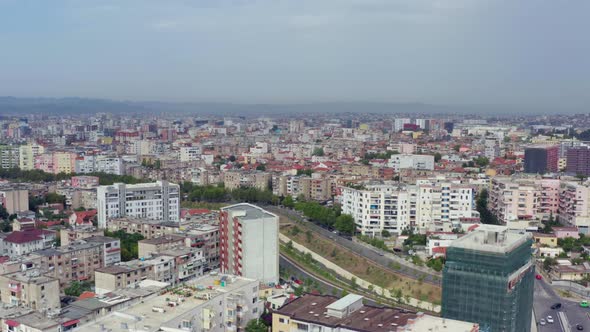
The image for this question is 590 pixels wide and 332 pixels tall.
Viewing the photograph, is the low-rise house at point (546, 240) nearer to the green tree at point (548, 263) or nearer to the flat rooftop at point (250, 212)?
the green tree at point (548, 263)

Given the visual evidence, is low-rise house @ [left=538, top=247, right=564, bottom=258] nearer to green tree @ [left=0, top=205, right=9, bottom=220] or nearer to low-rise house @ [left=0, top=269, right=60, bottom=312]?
low-rise house @ [left=0, top=269, right=60, bottom=312]

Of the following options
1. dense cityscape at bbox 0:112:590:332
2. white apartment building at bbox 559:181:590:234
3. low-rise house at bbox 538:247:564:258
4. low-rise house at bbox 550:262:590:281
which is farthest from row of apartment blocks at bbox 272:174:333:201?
low-rise house at bbox 550:262:590:281

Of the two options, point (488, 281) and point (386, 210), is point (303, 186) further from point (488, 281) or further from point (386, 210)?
point (488, 281)

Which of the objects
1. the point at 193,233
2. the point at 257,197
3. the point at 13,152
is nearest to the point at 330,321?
the point at 193,233

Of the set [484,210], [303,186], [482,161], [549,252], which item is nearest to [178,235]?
[549,252]

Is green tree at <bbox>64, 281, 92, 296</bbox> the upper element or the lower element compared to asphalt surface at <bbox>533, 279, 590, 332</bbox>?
upper
